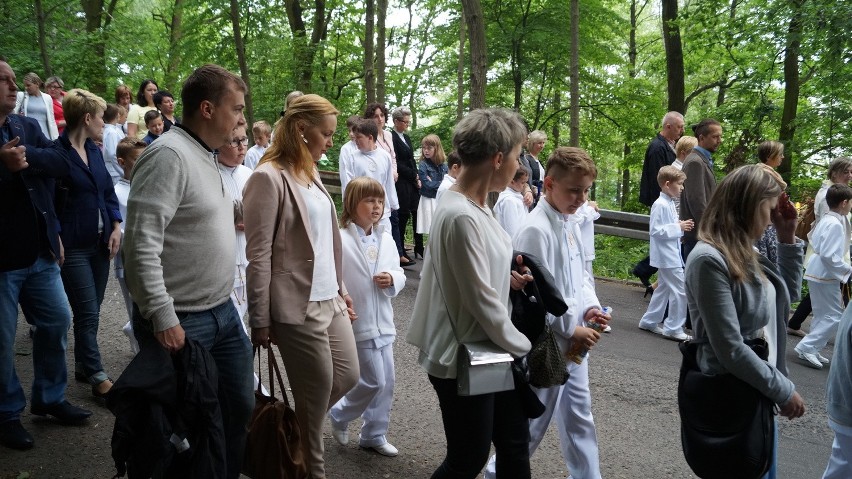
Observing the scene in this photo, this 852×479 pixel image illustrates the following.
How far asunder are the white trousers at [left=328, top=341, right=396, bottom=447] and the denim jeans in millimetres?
1950

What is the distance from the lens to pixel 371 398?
4.62 metres

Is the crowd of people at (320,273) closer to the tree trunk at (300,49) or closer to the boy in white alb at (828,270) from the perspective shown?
the boy in white alb at (828,270)

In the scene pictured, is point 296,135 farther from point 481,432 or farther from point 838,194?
point 838,194

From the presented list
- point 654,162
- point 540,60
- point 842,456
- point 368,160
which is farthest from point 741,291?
point 540,60

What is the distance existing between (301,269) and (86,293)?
2251 mm

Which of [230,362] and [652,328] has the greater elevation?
[230,362]

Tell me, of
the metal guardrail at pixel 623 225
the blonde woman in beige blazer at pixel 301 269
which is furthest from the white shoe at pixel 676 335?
the blonde woman in beige blazer at pixel 301 269

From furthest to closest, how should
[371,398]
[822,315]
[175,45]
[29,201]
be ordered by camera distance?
[175,45] < [822,315] < [371,398] < [29,201]

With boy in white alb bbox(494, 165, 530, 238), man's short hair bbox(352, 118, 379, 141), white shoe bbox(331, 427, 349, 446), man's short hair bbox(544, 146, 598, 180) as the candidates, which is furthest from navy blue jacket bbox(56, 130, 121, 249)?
man's short hair bbox(352, 118, 379, 141)

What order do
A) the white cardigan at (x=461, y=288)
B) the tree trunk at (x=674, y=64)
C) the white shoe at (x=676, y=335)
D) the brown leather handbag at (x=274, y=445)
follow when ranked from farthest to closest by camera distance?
the tree trunk at (x=674, y=64) → the white shoe at (x=676, y=335) → the brown leather handbag at (x=274, y=445) → the white cardigan at (x=461, y=288)

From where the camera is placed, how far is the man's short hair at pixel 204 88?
3.14 metres

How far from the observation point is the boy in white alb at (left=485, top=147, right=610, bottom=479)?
3.75m

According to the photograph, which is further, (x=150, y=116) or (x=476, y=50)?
(x=476, y=50)

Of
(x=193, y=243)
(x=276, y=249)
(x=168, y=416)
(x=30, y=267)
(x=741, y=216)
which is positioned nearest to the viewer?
(x=168, y=416)
